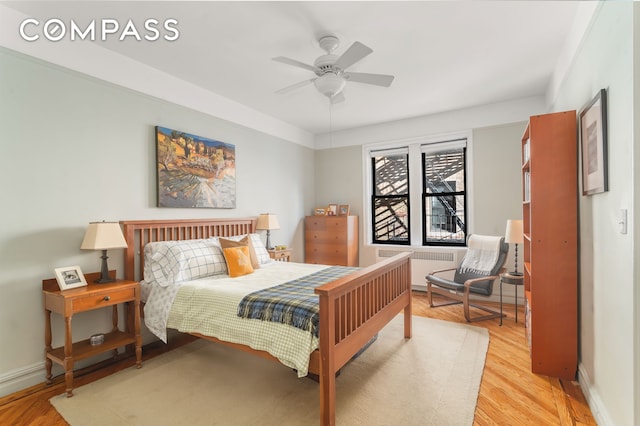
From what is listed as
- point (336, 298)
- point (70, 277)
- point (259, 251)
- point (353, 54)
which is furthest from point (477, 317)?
point (70, 277)

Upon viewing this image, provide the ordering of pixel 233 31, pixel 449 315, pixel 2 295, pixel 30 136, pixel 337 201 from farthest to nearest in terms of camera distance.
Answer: pixel 337 201 < pixel 449 315 < pixel 233 31 < pixel 30 136 < pixel 2 295

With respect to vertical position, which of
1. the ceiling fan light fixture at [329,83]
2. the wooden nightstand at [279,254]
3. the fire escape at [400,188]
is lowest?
the wooden nightstand at [279,254]

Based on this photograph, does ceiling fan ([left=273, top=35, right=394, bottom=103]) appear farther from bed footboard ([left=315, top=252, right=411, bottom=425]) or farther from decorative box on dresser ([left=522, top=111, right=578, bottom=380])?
bed footboard ([left=315, top=252, right=411, bottom=425])

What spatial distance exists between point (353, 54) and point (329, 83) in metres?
0.38

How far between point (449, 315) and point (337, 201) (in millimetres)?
2709

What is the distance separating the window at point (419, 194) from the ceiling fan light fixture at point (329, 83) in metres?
2.79

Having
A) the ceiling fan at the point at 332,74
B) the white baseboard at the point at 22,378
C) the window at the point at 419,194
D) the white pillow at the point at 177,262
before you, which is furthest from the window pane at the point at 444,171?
the white baseboard at the point at 22,378

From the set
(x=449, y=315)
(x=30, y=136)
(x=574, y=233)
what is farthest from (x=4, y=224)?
(x=449, y=315)

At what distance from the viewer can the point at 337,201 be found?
572cm

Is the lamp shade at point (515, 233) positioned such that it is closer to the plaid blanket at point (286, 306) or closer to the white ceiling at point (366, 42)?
the white ceiling at point (366, 42)

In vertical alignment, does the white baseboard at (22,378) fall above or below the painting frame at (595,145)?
below

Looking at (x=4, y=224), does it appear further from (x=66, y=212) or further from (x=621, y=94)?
(x=621, y=94)

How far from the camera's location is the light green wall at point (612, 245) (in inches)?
56.9

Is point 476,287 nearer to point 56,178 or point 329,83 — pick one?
point 329,83
